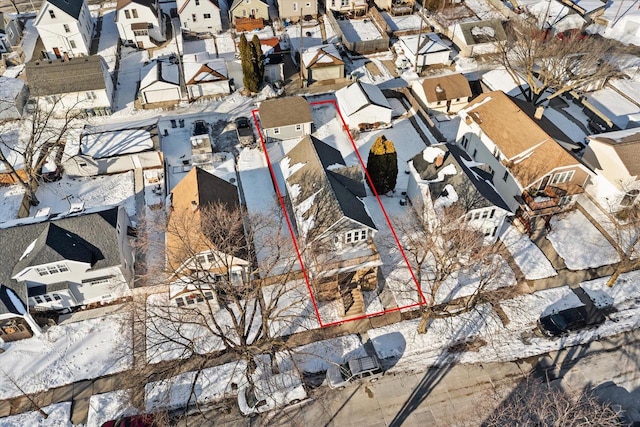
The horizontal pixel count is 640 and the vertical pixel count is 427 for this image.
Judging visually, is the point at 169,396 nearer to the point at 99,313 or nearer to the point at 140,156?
the point at 99,313

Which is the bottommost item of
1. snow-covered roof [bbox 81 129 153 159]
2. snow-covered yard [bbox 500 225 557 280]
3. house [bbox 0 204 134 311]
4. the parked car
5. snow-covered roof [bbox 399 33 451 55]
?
the parked car

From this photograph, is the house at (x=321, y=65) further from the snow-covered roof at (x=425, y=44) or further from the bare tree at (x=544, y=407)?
the bare tree at (x=544, y=407)

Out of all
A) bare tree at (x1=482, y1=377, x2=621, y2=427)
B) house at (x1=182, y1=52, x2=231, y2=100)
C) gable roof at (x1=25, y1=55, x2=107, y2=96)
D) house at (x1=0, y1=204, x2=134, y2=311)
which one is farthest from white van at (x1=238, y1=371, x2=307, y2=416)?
gable roof at (x1=25, y1=55, x2=107, y2=96)

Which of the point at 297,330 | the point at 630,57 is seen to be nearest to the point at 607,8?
the point at 630,57

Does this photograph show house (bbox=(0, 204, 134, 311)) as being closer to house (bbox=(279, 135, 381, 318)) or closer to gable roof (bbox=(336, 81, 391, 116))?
house (bbox=(279, 135, 381, 318))

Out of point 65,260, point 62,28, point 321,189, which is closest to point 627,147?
point 321,189
